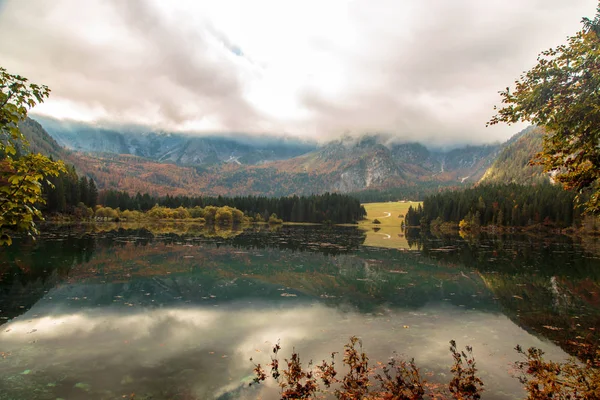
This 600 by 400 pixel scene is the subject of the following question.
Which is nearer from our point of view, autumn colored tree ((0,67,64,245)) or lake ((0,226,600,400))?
autumn colored tree ((0,67,64,245))

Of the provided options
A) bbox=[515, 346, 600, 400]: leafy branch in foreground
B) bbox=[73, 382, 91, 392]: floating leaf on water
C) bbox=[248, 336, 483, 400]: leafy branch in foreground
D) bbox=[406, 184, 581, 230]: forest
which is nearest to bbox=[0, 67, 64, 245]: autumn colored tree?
bbox=[73, 382, 91, 392]: floating leaf on water

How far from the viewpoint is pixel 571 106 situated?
13758mm

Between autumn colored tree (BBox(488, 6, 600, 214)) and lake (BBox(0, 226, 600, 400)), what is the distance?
9.72 metres

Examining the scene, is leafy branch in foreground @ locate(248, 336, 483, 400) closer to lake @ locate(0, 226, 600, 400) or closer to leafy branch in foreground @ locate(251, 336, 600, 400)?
leafy branch in foreground @ locate(251, 336, 600, 400)

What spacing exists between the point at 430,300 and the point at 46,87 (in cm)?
3060

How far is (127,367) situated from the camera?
15.5 meters

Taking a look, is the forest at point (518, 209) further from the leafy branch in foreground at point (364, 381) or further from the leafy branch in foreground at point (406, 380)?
the leafy branch in foreground at point (364, 381)

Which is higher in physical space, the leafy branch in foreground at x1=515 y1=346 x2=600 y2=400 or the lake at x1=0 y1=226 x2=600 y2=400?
the leafy branch in foreground at x1=515 y1=346 x2=600 y2=400

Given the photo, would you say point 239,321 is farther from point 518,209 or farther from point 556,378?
point 518,209

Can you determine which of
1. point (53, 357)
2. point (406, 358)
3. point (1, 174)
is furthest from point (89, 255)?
point (406, 358)

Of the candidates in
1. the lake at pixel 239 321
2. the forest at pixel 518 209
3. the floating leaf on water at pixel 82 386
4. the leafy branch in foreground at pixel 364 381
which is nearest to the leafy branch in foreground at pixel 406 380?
the leafy branch in foreground at pixel 364 381

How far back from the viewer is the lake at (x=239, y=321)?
14727 mm

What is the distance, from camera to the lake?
48.3ft

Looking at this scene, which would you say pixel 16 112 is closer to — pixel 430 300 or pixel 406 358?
pixel 406 358
